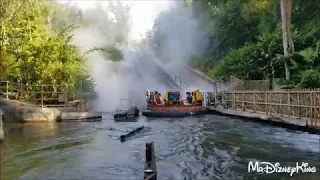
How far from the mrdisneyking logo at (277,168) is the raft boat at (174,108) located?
15.3 m

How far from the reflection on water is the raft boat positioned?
245 inches

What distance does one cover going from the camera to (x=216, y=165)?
11.1 m

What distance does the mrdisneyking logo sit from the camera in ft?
33.3

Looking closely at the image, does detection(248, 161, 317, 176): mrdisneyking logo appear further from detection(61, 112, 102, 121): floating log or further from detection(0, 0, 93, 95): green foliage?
detection(0, 0, 93, 95): green foliage

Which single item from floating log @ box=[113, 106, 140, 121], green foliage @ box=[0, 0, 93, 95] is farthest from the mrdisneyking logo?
green foliage @ box=[0, 0, 93, 95]

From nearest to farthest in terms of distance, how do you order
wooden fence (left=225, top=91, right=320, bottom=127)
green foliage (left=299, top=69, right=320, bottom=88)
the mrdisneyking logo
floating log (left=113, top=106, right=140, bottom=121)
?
1. the mrdisneyking logo
2. wooden fence (left=225, top=91, right=320, bottom=127)
3. green foliage (left=299, top=69, right=320, bottom=88)
4. floating log (left=113, top=106, right=140, bottom=121)

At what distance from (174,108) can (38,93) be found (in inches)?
333

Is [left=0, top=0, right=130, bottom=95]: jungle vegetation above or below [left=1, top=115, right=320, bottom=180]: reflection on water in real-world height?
above

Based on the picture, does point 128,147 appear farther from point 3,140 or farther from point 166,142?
point 3,140

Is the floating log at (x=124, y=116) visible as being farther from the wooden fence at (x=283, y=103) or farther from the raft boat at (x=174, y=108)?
the wooden fence at (x=283, y=103)

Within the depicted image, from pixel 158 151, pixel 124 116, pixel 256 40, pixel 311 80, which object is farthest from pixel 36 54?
pixel 256 40

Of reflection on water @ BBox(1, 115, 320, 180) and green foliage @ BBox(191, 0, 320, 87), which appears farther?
green foliage @ BBox(191, 0, 320, 87)

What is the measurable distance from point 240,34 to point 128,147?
2890 cm

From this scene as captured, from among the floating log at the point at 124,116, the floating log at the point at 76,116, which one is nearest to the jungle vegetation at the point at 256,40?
the floating log at the point at 124,116
